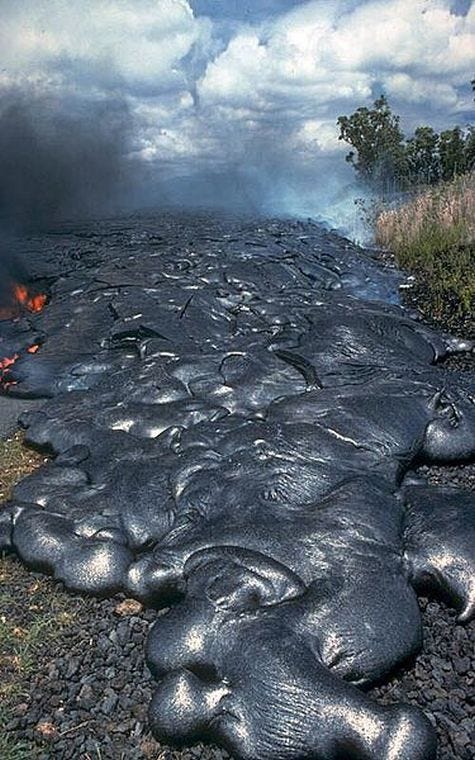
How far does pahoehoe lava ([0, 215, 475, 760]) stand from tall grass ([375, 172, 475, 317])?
2.65 m

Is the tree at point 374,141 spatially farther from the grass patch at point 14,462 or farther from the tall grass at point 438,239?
the grass patch at point 14,462

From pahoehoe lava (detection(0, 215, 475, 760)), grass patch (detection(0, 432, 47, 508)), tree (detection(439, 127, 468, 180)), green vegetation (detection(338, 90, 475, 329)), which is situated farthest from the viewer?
tree (detection(439, 127, 468, 180))

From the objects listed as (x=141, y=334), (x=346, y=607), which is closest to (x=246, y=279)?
(x=141, y=334)

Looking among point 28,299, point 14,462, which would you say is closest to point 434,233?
point 28,299

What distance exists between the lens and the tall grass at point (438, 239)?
9492 mm

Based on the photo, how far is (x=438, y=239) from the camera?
12172mm

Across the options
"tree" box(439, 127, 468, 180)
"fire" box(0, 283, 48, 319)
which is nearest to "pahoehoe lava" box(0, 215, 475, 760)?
"fire" box(0, 283, 48, 319)

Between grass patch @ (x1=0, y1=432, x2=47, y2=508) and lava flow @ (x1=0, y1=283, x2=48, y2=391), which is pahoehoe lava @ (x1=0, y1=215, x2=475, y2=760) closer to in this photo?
grass patch @ (x1=0, y1=432, x2=47, y2=508)

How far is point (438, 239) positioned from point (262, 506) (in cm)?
997

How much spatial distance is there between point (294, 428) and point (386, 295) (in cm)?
636

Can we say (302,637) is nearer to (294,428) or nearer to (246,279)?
(294,428)

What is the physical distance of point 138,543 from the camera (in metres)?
3.64

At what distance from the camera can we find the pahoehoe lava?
255 centimetres

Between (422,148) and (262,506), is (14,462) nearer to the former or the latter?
(262,506)
